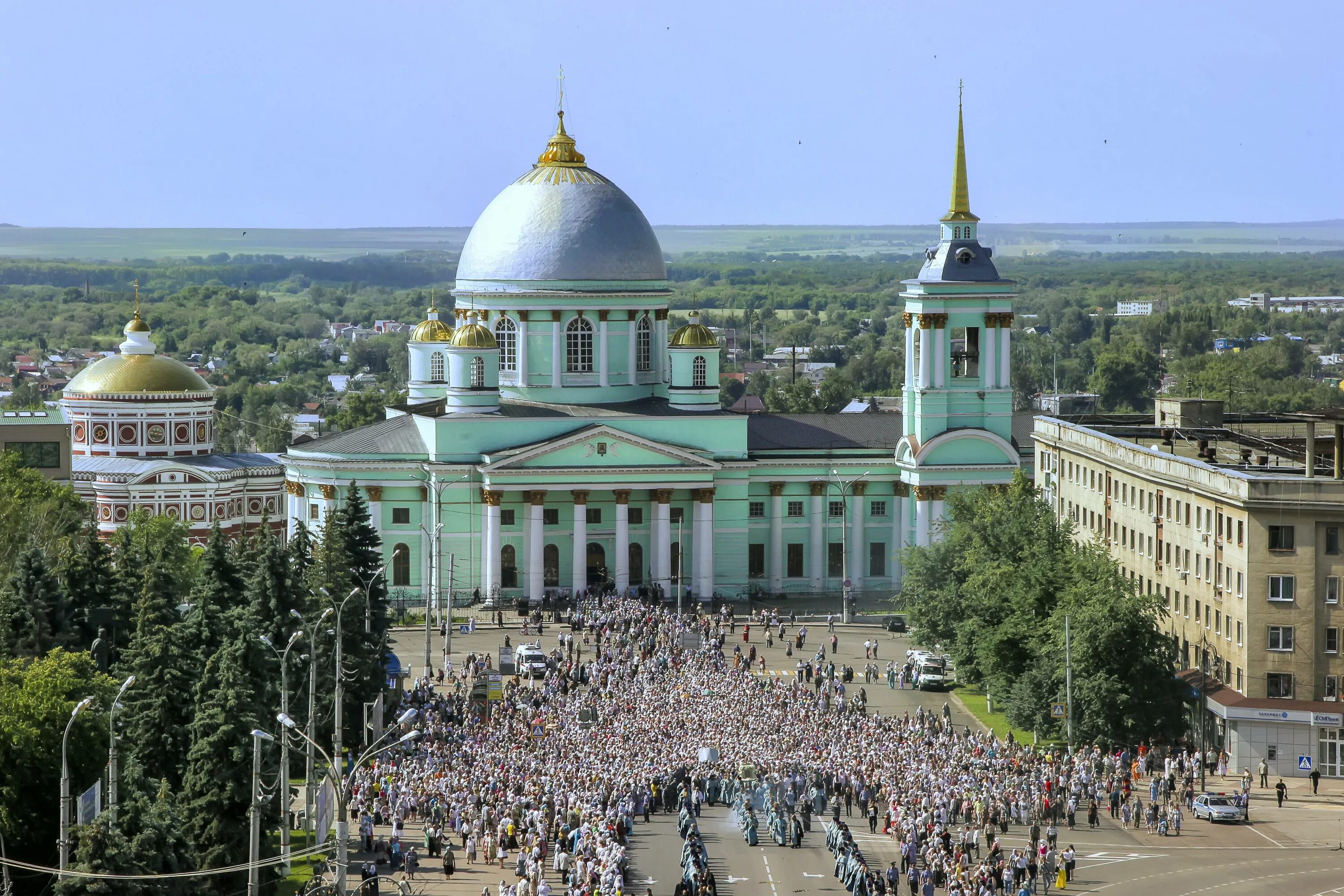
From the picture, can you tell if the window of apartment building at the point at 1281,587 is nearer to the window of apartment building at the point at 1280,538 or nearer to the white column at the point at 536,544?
the window of apartment building at the point at 1280,538

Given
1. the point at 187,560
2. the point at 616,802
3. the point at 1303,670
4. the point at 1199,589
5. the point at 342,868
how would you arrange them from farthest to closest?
the point at 187,560 < the point at 1199,589 < the point at 1303,670 < the point at 616,802 < the point at 342,868

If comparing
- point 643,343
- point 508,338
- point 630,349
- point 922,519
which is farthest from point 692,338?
point 922,519

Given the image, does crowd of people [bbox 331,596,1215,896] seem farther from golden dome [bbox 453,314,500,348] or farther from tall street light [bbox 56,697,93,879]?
golden dome [bbox 453,314,500,348]

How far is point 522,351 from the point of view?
97.9m

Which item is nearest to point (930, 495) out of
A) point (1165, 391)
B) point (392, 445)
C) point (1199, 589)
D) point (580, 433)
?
point (580, 433)

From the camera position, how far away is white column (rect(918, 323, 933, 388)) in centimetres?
9594

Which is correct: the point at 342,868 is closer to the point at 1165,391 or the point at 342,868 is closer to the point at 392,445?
the point at 392,445

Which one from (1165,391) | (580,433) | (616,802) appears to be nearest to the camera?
(616,802)

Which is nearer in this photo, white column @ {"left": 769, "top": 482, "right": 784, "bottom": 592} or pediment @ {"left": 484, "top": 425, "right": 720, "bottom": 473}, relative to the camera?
pediment @ {"left": 484, "top": 425, "right": 720, "bottom": 473}

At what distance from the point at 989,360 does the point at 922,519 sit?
6623 mm

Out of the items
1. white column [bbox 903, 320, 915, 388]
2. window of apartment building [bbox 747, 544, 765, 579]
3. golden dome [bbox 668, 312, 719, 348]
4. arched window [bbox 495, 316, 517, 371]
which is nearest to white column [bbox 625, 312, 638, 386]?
golden dome [bbox 668, 312, 719, 348]

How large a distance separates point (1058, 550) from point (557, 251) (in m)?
31.3

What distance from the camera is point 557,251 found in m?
97.7

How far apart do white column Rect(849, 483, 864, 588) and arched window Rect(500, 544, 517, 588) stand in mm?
12902
